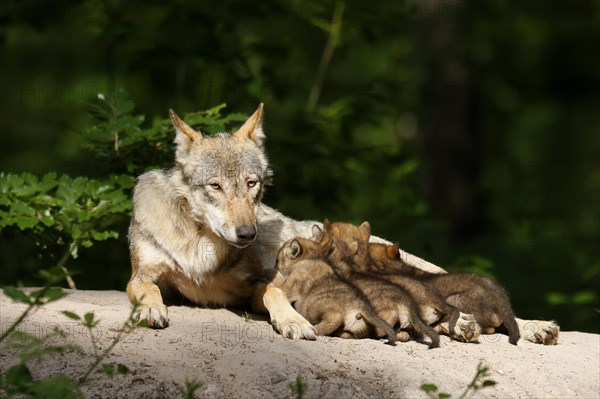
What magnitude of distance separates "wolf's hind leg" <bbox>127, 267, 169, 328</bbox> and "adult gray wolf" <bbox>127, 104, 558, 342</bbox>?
0.01 m

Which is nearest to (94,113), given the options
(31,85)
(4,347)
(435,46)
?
(4,347)

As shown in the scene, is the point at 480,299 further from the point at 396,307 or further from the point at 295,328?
the point at 295,328

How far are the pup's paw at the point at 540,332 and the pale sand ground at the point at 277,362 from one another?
0.13 metres

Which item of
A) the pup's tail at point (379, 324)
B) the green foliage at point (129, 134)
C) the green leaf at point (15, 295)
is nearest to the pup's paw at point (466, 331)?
the pup's tail at point (379, 324)

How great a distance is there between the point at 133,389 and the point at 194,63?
5674 mm

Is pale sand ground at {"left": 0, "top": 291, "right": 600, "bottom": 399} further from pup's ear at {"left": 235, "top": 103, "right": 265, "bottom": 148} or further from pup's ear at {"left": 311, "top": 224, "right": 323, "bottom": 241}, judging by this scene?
pup's ear at {"left": 235, "top": 103, "right": 265, "bottom": 148}

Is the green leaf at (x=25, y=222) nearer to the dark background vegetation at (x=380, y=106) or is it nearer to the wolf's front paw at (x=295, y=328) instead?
the dark background vegetation at (x=380, y=106)

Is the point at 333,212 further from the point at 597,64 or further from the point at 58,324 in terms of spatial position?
the point at 597,64

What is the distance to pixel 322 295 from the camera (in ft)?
19.9

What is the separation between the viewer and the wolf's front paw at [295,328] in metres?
5.62

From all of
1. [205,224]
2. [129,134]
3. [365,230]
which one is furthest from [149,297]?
[365,230]

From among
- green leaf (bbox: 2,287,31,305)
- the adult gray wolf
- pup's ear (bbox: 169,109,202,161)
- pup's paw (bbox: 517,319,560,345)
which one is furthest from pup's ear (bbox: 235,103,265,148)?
green leaf (bbox: 2,287,31,305)

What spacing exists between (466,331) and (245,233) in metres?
1.65

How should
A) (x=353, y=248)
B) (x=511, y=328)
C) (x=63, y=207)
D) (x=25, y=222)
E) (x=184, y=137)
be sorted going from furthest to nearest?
1. (x=63, y=207)
2. (x=353, y=248)
3. (x=25, y=222)
4. (x=184, y=137)
5. (x=511, y=328)
